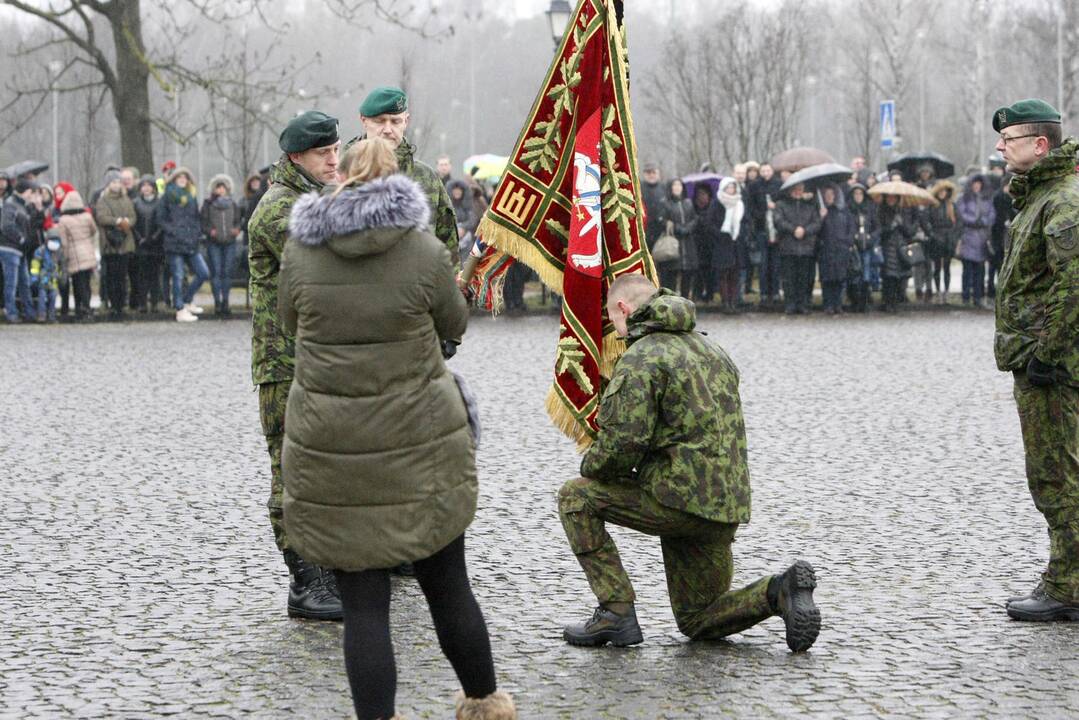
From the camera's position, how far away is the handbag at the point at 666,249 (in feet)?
74.1

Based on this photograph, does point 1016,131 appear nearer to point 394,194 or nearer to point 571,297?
point 571,297

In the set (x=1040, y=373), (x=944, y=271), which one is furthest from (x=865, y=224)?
(x=1040, y=373)

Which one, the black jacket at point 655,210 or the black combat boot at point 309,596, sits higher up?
the black jacket at point 655,210

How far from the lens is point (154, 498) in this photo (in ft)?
31.1

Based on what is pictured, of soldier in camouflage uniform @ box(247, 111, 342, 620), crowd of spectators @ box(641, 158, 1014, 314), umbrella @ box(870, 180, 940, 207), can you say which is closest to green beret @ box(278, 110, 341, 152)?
soldier in camouflage uniform @ box(247, 111, 342, 620)

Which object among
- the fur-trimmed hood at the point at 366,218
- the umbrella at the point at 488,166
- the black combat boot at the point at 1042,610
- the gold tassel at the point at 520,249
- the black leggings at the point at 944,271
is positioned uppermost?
the umbrella at the point at 488,166

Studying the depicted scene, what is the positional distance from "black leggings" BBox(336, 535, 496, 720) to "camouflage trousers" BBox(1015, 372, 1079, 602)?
2586 millimetres

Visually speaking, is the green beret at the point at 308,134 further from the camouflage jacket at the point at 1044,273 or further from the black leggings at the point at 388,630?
the camouflage jacket at the point at 1044,273

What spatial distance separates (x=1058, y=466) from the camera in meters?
6.74

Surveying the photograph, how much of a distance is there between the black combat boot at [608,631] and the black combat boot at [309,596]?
103 centimetres

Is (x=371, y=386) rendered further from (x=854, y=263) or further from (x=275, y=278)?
(x=854, y=263)

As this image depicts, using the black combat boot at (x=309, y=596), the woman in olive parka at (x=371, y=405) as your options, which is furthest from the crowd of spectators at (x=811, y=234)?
the woman in olive parka at (x=371, y=405)

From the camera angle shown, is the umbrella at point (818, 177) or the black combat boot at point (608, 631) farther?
the umbrella at point (818, 177)

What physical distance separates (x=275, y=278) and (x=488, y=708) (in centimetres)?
231
